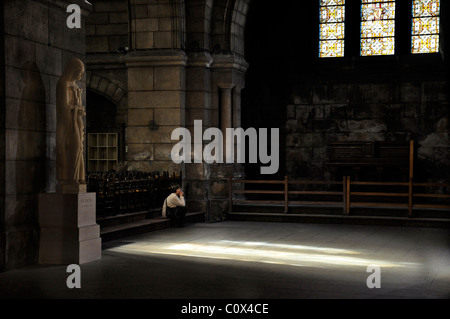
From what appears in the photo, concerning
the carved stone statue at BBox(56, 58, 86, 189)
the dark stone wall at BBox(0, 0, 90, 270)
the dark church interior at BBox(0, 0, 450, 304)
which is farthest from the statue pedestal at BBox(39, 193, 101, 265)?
the carved stone statue at BBox(56, 58, 86, 189)

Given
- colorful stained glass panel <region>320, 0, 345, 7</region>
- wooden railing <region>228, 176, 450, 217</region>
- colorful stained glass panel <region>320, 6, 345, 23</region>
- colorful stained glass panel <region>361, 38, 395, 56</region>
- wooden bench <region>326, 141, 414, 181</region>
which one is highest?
colorful stained glass panel <region>320, 0, 345, 7</region>

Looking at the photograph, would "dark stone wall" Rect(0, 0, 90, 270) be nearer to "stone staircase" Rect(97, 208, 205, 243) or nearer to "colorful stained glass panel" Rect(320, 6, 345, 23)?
"stone staircase" Rect(97, 208, 205, 243)

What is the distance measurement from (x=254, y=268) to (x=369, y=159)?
9906mm

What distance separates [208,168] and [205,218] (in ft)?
4.28

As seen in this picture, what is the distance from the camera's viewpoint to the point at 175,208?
51.4ft

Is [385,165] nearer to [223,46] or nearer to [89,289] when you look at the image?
[223,46]

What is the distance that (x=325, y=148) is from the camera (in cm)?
2116

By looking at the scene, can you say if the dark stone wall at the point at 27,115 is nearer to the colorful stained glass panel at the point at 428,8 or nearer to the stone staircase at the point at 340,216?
the stone staircase at the point at 340,216

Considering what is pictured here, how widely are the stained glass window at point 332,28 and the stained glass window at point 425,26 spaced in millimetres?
2182

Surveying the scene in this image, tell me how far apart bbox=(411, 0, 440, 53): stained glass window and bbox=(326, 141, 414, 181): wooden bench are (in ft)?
11.0

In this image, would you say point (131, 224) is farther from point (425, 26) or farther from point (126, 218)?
point (425, 26)

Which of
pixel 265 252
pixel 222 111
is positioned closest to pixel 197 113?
pixel 222 111

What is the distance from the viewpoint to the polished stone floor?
834cm

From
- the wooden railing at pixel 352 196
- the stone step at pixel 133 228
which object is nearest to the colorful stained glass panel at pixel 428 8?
the wooden railing at pixel 352 196
